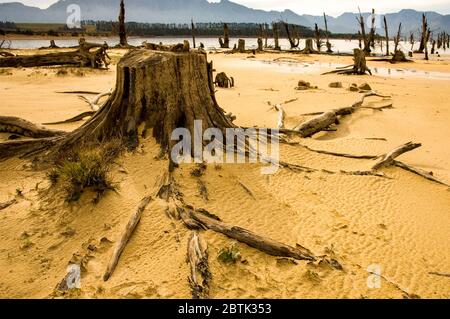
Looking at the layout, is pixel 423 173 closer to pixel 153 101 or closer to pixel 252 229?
pixel 252 229

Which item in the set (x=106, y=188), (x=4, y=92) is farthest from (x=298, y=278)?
(x=4, y=92)

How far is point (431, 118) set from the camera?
10.8m

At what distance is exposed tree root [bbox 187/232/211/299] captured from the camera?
338 centimetres

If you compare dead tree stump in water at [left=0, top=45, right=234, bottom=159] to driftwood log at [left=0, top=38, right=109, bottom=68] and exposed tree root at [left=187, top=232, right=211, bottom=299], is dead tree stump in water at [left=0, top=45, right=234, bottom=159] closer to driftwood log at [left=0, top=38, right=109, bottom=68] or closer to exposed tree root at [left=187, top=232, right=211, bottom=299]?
exposed tree root at [left=187, top=232, right=211, bottom=299]

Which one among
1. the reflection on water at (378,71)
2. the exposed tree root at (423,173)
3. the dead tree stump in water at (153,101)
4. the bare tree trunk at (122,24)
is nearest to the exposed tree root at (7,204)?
the dead tree stump in water at (153,101)

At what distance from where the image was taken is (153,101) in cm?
537

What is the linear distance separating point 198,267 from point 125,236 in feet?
2.89

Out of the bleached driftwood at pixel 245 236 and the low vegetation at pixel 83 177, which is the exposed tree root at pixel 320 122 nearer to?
the bleached driftwood at pixel 245 236

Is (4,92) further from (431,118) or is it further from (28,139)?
(431,118)

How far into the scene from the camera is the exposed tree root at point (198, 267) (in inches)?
133

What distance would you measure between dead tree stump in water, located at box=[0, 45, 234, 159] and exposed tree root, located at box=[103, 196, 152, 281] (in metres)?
1.11

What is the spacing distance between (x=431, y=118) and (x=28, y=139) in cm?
1033

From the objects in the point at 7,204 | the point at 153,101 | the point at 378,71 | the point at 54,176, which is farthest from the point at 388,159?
the point at 378,71

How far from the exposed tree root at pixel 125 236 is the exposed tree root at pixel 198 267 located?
663 mm
